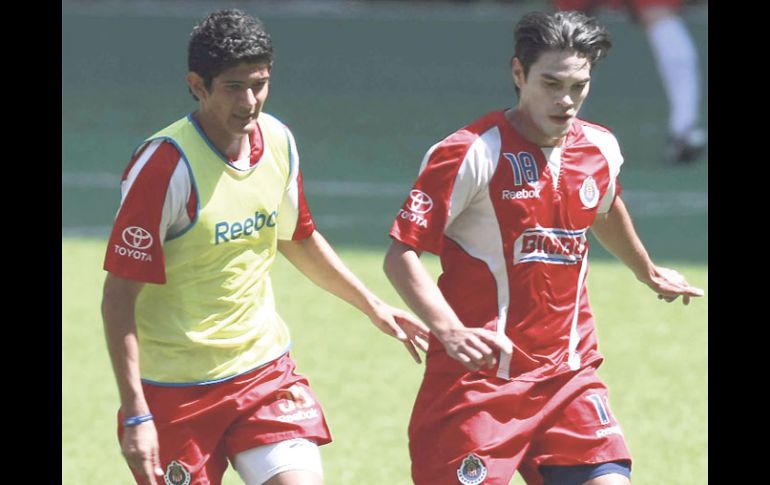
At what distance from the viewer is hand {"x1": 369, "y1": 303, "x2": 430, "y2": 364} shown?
592cm

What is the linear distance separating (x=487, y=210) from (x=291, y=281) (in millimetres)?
6545

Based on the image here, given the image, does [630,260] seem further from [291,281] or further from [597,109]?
[597,109]

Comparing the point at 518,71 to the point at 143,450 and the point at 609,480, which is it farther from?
the point at 143,450

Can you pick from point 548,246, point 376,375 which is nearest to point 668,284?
point 548,246

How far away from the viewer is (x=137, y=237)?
533 cm

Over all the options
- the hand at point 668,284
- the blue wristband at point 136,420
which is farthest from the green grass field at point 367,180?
the blue wristband at point 136,420

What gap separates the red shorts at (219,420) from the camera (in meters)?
5.58

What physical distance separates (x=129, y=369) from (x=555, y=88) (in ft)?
5.44

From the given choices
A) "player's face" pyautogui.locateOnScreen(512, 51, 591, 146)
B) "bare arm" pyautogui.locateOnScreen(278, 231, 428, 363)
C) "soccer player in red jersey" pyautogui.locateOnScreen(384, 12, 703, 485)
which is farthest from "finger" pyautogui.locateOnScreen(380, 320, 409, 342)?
"player's face" pyautogui.locateOnScreen(512, 51, 591, 146)

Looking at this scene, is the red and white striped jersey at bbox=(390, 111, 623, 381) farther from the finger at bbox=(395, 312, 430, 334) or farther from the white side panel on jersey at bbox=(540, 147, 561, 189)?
the finger at bbox=(395, 312, 430, 334)

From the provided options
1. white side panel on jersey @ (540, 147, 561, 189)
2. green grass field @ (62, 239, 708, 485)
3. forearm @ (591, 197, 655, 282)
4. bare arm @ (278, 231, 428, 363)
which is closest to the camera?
white side panel on jersey @ (540, 147, 561, 189)

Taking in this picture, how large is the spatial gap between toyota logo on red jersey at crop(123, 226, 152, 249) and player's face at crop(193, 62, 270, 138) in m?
0.46

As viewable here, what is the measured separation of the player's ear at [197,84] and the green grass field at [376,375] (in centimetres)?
272

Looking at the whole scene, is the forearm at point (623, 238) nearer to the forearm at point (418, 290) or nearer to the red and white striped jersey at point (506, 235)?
the red and white striped jersey at point (506, 235)
